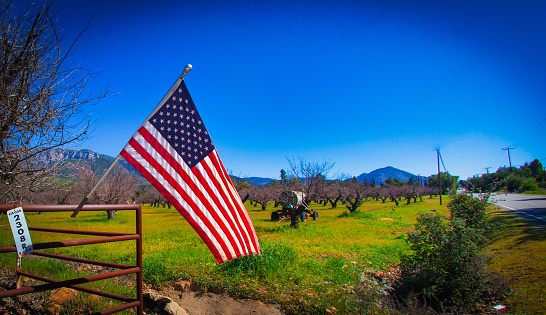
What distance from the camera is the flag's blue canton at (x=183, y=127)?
10.9 ft

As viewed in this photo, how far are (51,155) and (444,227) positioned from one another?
8247 mm

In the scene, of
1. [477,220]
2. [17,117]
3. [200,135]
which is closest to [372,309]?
[200,135]

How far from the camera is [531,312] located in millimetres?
3994

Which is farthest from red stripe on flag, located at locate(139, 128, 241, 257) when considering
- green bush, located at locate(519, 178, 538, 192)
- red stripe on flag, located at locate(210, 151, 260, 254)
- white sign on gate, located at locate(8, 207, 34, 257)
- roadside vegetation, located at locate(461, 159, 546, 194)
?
green bush, located at locate(519, 178, 538, 192)

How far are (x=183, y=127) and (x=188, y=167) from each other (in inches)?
21.0

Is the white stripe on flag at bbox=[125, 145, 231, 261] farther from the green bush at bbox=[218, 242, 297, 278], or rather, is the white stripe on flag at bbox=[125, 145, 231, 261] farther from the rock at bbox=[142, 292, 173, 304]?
the green bush at bbox=[218, 242, 297, 278]

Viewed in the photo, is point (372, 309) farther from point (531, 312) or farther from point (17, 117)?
point (17, 117)

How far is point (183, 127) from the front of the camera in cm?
343

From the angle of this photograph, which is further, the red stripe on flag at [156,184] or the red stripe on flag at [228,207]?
the red stripe on flag at [228,207]

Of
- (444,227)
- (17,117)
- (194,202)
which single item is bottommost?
(444,227)

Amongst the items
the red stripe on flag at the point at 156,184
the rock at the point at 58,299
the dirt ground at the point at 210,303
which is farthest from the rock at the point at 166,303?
the red stripe on flag at the point at 156,184

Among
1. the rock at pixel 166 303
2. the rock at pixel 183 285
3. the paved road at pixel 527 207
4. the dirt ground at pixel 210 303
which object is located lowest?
the dirt ground at pixel 210 303

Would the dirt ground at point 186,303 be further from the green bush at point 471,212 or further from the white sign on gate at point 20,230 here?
the green bush at point 471,212

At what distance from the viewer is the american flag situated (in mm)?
3129
